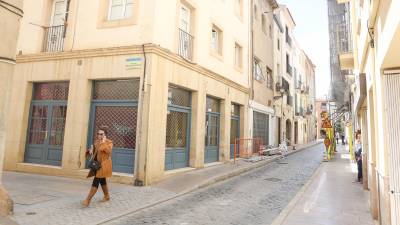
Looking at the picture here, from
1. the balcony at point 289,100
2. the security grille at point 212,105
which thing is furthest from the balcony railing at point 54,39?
the balcony at point 289,100

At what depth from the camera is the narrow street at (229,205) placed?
236 inches

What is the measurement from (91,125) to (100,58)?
7.56 feet

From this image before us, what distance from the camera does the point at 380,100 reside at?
455 cm

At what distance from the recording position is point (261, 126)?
2058cm

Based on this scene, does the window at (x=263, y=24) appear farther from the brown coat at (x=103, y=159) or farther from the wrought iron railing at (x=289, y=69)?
the brown coat at (x=103, y=159)

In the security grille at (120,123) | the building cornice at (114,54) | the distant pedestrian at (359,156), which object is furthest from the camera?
the distant pedestrian at (359,156)

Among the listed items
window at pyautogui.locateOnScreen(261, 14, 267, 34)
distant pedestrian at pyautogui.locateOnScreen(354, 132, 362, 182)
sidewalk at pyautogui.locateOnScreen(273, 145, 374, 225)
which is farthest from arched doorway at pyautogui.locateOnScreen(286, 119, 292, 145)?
sidewalk at pyautogui.locateOnScreen(273, 145, 374, 225)

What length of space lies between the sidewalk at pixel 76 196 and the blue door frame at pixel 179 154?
0.59 m

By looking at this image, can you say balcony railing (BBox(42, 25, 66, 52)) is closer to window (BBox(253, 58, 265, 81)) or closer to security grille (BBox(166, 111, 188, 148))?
security grille (BBox(166, 111, 188, 148))

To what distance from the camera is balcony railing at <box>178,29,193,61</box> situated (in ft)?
36.9

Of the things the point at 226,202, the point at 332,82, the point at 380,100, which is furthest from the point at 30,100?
the point at 332,82

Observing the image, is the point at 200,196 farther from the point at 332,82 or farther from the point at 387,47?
the point at 332,82

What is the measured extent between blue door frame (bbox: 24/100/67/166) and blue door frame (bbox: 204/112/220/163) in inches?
235

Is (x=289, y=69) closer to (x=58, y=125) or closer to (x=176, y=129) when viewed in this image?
(x=176, y=129)
